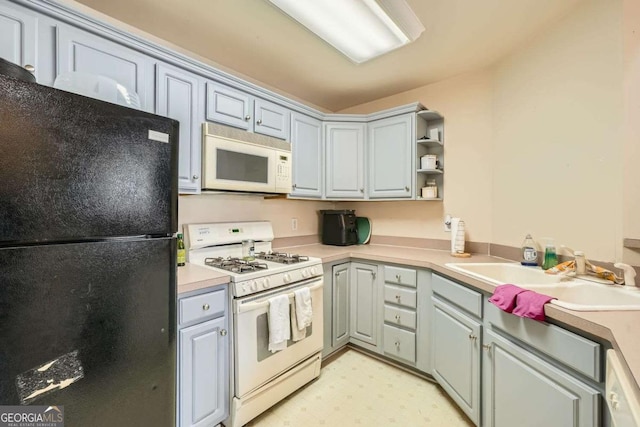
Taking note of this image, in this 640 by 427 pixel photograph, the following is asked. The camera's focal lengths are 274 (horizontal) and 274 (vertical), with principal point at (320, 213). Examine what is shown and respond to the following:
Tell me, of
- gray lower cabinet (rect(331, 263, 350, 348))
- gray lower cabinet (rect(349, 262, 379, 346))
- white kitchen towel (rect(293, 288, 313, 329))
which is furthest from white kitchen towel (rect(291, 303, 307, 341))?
gray lower cabinet (rect(349, 262, 379, 346))

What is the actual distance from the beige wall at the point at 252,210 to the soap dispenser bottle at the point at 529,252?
183cm

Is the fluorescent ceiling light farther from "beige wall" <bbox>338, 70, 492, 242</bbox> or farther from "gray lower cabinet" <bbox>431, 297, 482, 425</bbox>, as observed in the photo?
"gray lower cabinet" <bbox>431, 297, 482, 425</bbox>

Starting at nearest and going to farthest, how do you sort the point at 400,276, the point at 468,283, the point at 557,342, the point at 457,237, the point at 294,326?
the point at 557,342, the point at 468,283, the point at 294,326, the point at 400,276, the point at 457,237

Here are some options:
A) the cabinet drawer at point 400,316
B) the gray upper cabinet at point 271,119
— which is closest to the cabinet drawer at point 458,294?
the cabinet drawer at point 400,316

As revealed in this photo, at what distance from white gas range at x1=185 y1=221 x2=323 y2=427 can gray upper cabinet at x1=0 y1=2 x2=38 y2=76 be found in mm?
1119

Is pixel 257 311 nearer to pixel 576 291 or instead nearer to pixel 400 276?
pixel 400 276

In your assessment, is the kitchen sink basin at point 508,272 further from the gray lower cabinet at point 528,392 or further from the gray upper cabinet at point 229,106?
the gray upper cabinet at point 229,106

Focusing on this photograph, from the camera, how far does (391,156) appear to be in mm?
2547

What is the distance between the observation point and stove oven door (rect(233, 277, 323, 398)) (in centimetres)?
153

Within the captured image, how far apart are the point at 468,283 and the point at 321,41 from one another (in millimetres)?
1819

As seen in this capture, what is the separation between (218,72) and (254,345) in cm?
175

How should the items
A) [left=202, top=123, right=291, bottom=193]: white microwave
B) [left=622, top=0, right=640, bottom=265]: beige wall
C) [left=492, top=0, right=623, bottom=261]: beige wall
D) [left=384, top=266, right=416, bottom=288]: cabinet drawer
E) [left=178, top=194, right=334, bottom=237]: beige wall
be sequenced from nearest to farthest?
[left=622, top=0, right=640, bottom=265]: beige wall
[left=492, top=0, right=623, bottom=261]: beige wall
[left=202, top=123, right=291, bottom=193]: white microwave
[left=178, top=194, right=334, bottom=237]: beige wall
[left=384, top=266, right=416, bottom=288]: cabinet drawer

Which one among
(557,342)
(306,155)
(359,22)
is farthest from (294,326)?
(359,22)

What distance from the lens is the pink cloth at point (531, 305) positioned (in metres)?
1.10
